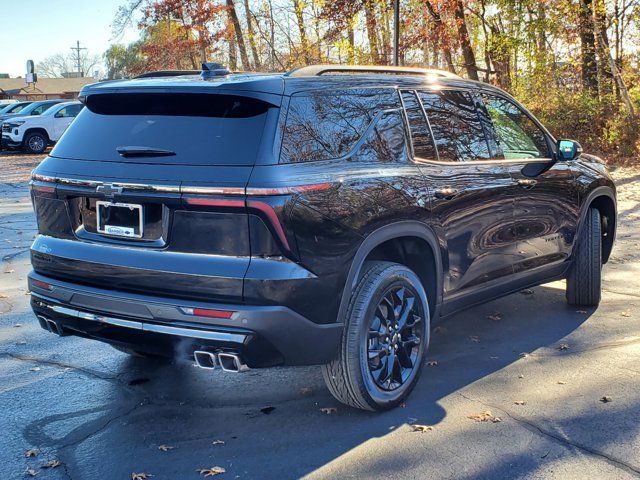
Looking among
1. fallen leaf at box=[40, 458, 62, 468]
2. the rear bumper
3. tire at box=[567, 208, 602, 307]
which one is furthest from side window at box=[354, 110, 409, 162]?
tire at box=[567, 208, 602, 307]

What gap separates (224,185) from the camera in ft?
11.3

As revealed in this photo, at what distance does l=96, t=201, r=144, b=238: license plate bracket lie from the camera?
3676mm

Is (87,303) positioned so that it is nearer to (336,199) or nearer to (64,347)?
(336,199)

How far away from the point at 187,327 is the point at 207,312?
13cm

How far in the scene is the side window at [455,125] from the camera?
4.66 metres

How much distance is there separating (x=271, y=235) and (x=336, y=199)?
1.48ft

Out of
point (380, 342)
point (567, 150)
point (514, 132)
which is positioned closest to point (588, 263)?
point (567, 150)

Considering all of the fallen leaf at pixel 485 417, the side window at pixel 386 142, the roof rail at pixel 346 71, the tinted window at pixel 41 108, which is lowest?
the fallen leaf at pixel 485 417

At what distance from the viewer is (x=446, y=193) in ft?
14.8

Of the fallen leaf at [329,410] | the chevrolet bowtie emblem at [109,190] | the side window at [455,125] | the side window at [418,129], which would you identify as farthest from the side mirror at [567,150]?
the chevrolet bowtie emblem at [109,190]

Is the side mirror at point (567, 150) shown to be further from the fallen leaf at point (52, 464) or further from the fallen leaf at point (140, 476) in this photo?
the fallen leaf at point (52, 464)

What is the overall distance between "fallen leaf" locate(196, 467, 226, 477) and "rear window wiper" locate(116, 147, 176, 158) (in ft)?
4.94

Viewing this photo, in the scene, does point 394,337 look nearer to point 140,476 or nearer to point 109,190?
point 140,476

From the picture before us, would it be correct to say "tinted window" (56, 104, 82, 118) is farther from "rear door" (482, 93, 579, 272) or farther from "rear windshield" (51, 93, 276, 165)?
"rear windshield" (51, 93, 276, 165)
